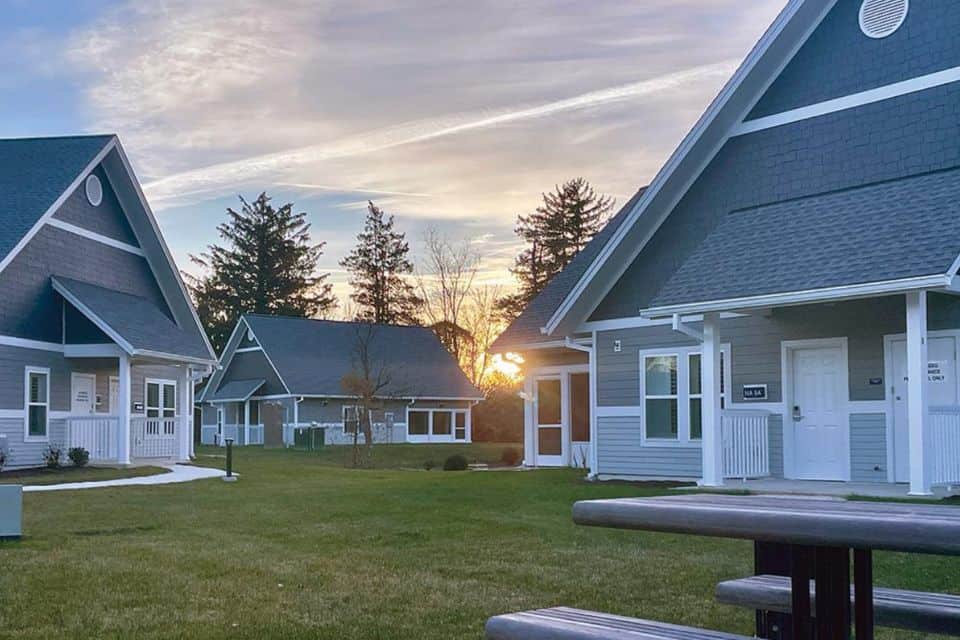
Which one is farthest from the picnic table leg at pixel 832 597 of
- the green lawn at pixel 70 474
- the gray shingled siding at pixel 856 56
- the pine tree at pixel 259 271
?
the pine tree at pixel 259 271

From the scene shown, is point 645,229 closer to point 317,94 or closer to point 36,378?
point 317,94

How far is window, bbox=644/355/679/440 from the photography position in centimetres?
1817

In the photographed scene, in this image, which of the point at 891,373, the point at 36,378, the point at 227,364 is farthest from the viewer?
the point at 227,364

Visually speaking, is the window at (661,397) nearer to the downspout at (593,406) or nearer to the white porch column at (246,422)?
the downspout at (593,406)

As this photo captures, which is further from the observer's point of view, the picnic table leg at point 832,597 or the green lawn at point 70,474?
the green lawn at point 70,474

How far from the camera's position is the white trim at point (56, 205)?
21125 millimetres

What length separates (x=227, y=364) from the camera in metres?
46.7

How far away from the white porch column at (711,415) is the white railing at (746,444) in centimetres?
21

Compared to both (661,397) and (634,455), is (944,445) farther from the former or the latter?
(634,455)

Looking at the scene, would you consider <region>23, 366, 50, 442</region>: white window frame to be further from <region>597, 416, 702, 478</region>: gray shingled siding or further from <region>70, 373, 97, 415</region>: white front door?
<region>597, 416, 702, 478</region>: gray shingled siding

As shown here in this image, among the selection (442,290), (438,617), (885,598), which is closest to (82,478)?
(438,617)

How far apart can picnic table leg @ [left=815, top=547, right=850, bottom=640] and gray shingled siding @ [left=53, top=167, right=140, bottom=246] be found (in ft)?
73.2

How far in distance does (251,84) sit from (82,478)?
811cm

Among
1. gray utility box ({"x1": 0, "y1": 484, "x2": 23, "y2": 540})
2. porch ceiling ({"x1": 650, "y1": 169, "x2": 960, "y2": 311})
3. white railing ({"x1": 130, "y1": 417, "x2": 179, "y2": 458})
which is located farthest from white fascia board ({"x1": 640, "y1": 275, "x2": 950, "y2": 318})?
white railing ({"x1": 130, "y1": 417, "x2": 179, "y2": 458})
